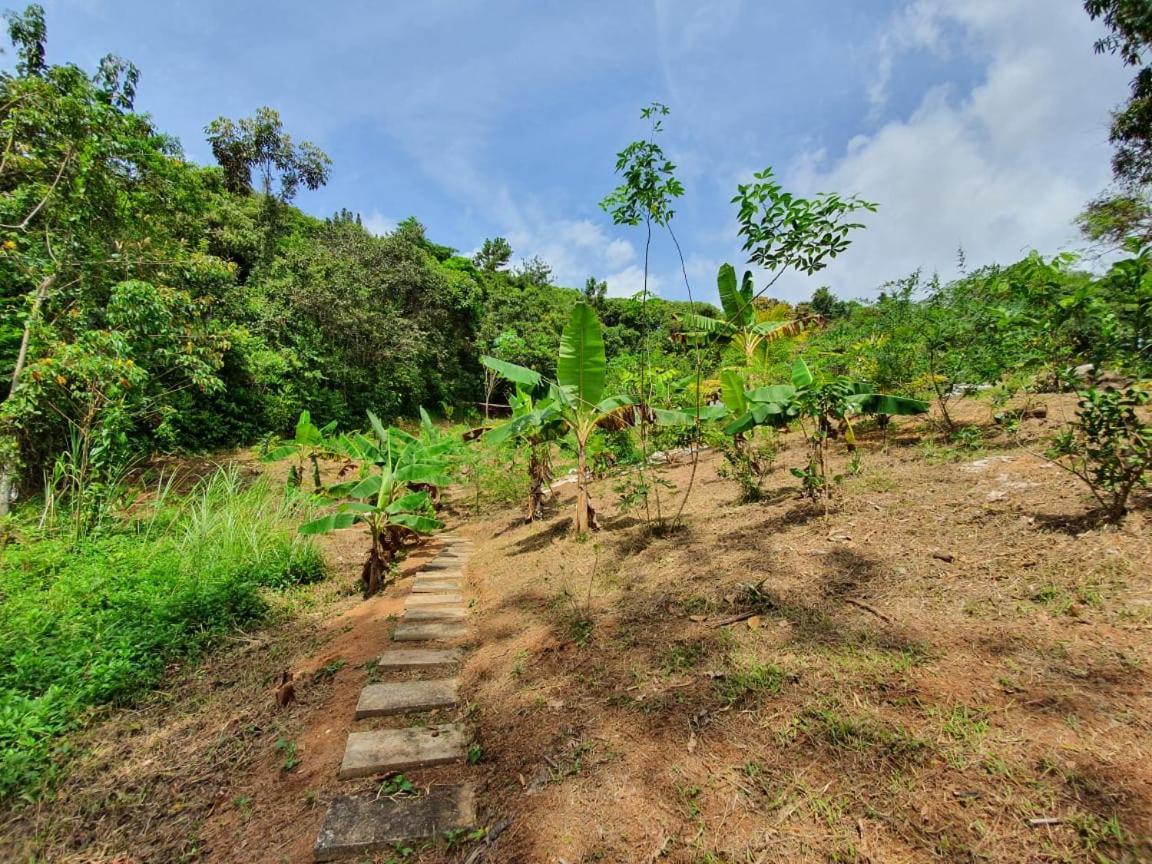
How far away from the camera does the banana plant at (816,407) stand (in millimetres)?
4070

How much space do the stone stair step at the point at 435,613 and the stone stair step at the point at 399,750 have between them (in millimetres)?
1472

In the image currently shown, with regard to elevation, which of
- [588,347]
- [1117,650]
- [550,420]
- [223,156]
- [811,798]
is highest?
[223,156]

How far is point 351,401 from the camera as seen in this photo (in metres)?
16.6

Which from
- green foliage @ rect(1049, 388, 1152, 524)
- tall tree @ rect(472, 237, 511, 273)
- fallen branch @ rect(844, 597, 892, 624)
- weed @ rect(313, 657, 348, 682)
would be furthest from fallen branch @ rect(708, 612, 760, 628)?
tall tree @ rect(472, 237, 511, 273)

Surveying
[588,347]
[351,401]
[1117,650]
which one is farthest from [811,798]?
[351,401]

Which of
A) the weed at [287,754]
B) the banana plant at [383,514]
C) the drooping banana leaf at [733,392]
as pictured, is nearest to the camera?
the weed at [287,754]

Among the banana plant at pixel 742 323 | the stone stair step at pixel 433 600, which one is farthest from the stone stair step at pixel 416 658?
the banana plant at pixel 742 323

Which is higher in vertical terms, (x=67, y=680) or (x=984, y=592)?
(x=984, y=592)

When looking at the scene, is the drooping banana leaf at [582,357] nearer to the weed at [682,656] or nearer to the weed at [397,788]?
the weed at [682,656]

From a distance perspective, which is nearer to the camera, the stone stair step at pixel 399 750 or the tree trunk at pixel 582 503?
the stone stair step at pixel 399 750

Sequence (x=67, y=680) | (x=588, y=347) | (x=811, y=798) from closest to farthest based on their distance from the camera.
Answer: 1. (x=811, y=798)
2. (x=67, y=680)
3. (x=588, y=347)

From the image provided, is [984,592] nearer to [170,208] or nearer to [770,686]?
[770,686]

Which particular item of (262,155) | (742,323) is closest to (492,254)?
(262,155)

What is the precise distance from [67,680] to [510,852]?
3.09 metres
